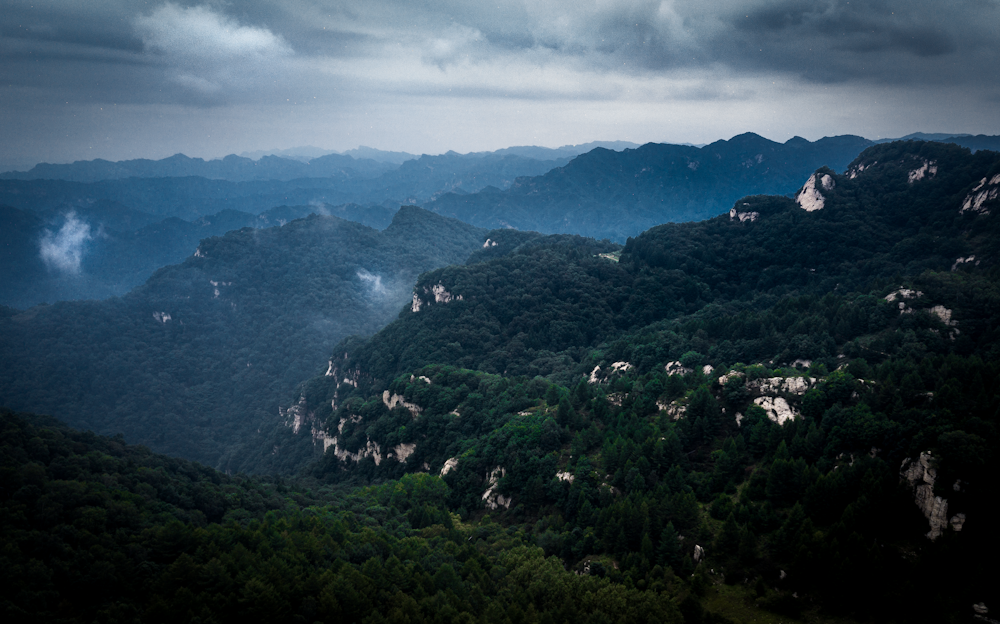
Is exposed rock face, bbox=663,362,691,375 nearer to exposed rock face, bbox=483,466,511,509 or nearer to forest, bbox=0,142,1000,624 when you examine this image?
forest, bbox=0,142,1000,624

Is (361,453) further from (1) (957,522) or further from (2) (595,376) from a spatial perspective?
(1) (957,522)

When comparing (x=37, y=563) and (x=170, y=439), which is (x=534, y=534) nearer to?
(x=37, y=563)

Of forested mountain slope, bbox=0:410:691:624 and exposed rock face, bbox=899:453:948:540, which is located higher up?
exposed rock face, bbox=899:453:948:540

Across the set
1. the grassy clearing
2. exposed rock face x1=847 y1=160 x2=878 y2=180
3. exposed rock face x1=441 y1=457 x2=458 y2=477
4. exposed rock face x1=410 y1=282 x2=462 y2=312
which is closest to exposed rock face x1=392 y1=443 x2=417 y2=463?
exposed rock face x1=441 y1=457 x2=458 y2=477

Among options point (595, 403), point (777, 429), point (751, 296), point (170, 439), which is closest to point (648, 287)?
point (751, 296)

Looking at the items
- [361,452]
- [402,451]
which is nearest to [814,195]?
[402,451]
